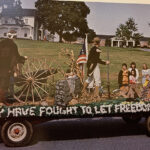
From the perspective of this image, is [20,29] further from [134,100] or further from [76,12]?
[134,100]

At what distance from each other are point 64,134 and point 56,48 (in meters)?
2.26

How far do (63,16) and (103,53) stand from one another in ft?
3.67

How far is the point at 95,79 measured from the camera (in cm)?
589

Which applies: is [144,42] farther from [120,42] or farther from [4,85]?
[4,85]

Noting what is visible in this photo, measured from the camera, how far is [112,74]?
5.95 metres

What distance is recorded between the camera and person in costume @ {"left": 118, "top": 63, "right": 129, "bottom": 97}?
6.06 meters

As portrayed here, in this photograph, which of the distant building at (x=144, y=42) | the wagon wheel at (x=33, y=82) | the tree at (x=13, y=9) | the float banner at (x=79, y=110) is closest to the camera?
the tree at (x=13, y=9)

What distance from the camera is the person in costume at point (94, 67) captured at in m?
5.87

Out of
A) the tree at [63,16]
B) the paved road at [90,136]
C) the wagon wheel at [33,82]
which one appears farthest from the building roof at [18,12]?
the paved road at [90,136]

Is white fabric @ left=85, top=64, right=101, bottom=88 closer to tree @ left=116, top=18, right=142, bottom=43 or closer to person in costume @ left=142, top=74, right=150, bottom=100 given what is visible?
tree @ left=116, top=18, right=142, bottom=43

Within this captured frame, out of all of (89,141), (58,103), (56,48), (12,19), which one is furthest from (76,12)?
(89,141)

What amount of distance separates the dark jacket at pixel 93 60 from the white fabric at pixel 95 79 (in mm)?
68

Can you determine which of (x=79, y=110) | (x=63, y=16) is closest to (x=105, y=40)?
(x=63, y=16)

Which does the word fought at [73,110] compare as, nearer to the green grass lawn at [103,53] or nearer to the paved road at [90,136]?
the green grass lawn at [103,53]
